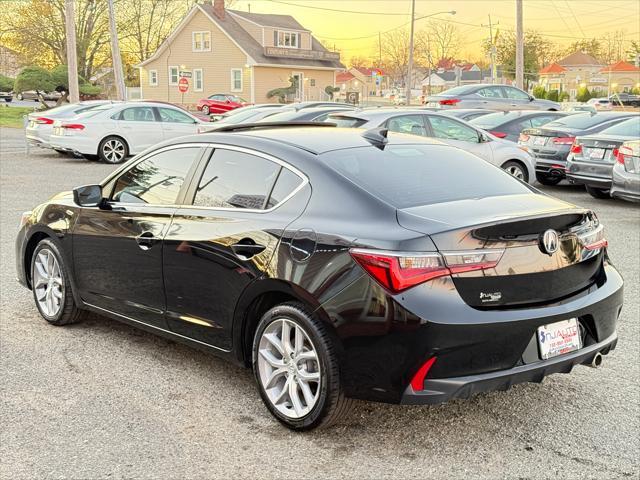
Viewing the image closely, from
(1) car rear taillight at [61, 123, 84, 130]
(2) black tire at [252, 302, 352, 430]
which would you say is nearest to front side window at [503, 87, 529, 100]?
(1) car rear taillight at [61, 123, 84, 130]

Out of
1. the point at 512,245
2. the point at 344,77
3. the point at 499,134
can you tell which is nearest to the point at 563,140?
the point at 499,134

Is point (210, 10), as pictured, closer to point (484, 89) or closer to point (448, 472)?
point (484, 89)

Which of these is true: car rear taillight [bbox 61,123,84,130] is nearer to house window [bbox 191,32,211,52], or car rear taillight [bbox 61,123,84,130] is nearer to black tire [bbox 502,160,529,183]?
black tire [bbox 502,160,529,183]

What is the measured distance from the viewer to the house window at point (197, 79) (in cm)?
6072

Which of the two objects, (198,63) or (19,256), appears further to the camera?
(198,63)

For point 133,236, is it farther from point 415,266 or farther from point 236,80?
point 236,80

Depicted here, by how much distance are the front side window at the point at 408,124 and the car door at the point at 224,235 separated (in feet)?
27.2

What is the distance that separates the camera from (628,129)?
1334 cm

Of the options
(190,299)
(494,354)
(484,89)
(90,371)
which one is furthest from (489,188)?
(484,89)

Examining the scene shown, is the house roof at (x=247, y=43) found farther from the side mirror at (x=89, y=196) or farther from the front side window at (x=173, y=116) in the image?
the side mirror at (x=89, y=196)

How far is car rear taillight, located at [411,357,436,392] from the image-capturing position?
3.60m

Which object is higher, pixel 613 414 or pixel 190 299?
pixel 190 299

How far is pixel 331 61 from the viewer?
6366cm

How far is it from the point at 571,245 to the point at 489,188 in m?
0.65
